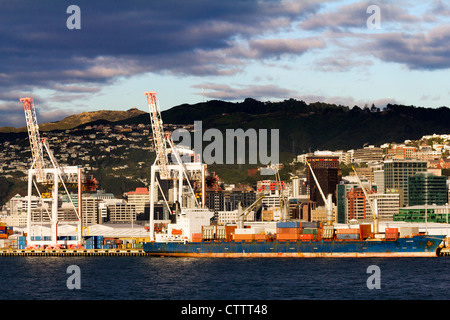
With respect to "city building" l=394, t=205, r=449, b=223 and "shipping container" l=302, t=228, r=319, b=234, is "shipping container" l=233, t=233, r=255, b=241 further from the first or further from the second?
"city building" l=394, t=205, r=449, b=223

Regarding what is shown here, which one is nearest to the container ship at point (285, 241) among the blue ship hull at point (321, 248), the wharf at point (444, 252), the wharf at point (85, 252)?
the blue ship hull at point (321, 248)

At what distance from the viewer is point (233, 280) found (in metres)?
69.6

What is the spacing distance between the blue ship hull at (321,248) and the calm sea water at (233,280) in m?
4.60

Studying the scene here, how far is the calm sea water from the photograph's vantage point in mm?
59312

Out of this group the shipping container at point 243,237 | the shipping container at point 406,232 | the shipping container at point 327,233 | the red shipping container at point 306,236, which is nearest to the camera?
the red shipping container at point 306,236

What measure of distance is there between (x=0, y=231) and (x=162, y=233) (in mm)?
45532

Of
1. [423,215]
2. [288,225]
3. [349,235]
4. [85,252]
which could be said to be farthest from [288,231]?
[423,215]

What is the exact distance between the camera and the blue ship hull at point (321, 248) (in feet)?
328

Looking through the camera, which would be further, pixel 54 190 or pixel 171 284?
pixel 54 190

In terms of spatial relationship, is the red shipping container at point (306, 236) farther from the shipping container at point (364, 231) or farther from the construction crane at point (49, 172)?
the construction crane at point (49, 172)

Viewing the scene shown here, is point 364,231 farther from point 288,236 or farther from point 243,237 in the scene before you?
point 243,237

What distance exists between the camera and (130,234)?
15350cm
